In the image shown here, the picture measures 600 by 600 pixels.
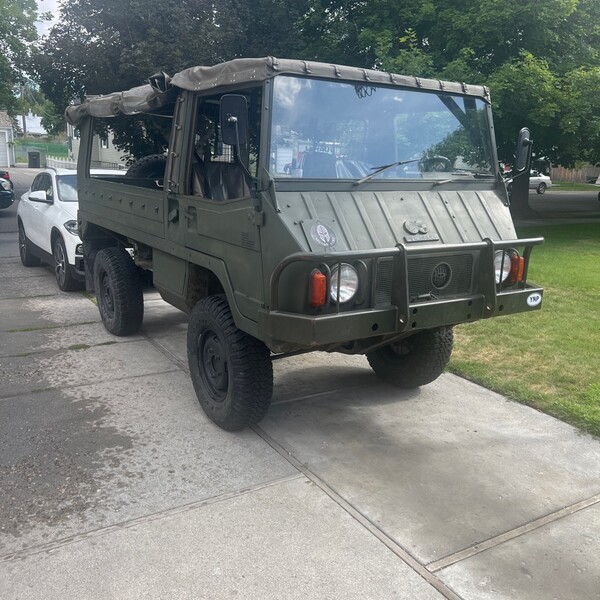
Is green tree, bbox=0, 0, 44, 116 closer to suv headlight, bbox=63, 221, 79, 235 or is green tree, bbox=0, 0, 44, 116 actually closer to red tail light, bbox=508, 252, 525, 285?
suv headlight, bbox=63, 221, 79, 235

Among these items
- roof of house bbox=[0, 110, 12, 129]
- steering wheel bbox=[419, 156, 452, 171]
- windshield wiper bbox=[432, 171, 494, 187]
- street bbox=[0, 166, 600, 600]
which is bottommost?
street bbox=[0, 166, 600, 600]

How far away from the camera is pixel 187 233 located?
15.5 feet

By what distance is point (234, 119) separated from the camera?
3664mm

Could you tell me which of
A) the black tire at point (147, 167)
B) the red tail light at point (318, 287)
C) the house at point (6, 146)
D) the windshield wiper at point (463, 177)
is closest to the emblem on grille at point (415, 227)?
the windshield wiper at point (463, 177)

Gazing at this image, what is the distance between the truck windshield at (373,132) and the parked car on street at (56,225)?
16.8 feet

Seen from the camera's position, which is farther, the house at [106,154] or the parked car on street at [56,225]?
the parked car on street at [56,225]

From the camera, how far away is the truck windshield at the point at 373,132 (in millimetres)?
3896

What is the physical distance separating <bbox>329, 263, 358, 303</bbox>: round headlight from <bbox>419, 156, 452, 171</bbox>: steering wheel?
1.26 m

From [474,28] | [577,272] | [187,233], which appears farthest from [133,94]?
[474,28]

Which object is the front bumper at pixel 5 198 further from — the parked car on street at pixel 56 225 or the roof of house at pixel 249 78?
the roof of house at pixel 249 78

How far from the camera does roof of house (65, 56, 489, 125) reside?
151 inches

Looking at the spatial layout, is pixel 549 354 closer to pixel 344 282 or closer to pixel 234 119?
pixel 344 282

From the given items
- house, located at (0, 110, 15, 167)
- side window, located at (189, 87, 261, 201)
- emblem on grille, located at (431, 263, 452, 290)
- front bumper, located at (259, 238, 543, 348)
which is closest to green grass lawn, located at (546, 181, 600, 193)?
side window, located at (189, 87, 261, 201)

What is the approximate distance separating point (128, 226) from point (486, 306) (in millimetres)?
3453
